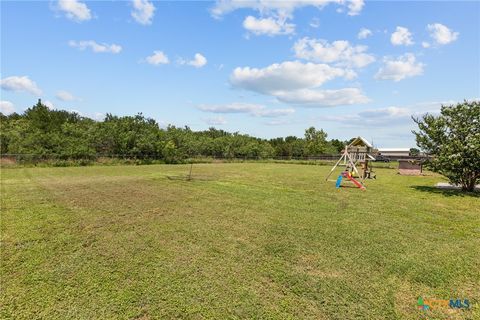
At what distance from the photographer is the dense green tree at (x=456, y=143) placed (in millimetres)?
10297

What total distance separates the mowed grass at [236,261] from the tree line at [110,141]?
75.5ft

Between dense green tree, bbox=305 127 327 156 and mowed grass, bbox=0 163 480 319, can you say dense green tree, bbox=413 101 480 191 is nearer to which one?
mowed grass, bbox=0 163 480 319

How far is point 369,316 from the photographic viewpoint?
2.84m

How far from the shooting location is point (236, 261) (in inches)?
166

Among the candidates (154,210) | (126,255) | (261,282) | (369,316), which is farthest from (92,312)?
(154,210)

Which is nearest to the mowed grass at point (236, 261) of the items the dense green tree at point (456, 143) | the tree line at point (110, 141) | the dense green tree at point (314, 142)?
the dense green tree at point (456, 143)

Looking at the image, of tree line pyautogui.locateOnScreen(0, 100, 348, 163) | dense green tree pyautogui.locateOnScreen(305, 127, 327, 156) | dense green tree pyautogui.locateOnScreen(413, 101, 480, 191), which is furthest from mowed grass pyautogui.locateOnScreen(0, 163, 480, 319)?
dense green tree pyautogui.locateOnScreen(305, 127, 327, 156)

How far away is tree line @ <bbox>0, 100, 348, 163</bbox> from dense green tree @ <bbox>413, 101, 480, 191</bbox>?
29.5 meters

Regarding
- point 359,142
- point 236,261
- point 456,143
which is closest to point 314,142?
point 359,142

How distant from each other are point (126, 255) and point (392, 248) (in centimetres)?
458

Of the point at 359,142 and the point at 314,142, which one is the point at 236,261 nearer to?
the point at 359,142

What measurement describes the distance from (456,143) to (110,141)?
32053 mm

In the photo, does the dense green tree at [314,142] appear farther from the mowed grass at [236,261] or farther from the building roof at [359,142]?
the mowed grass at [236,261]

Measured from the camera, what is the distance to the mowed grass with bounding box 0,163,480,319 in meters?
3.03
